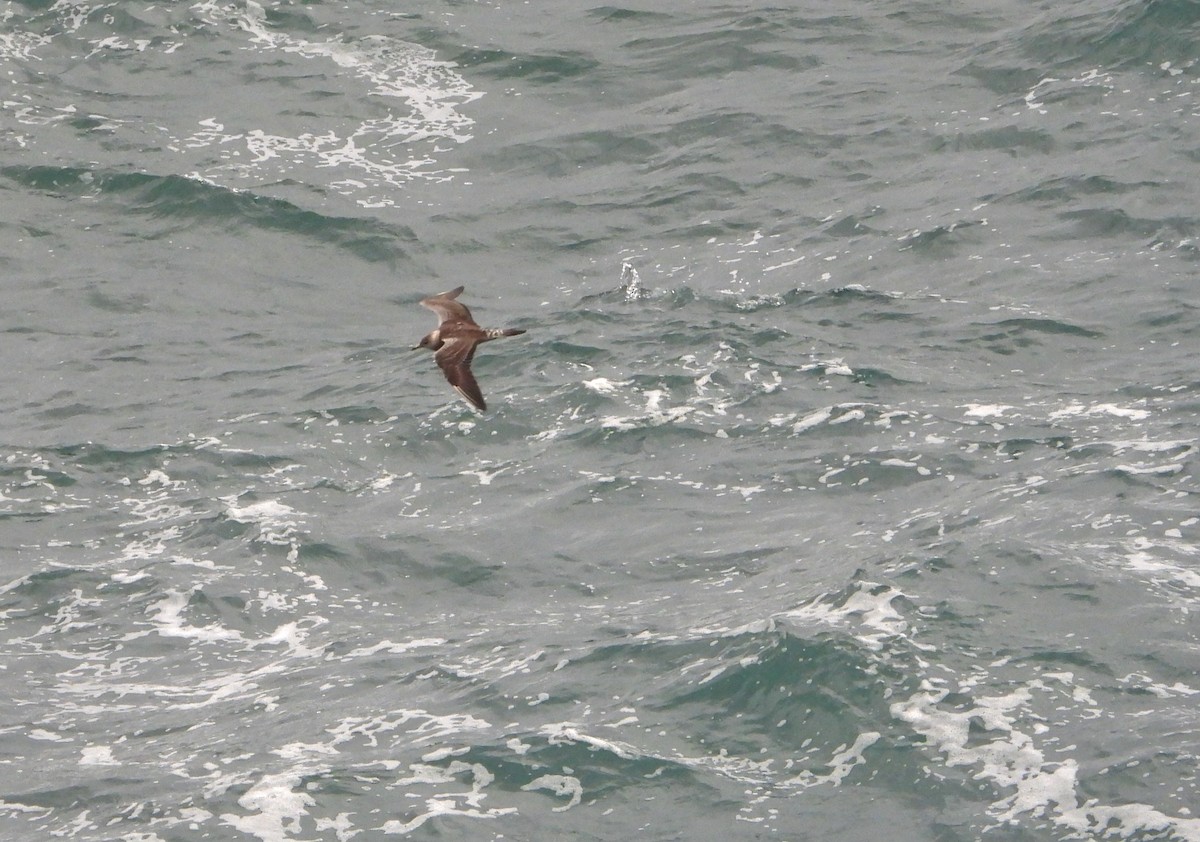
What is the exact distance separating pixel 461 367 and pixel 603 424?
→ 18.1 feet

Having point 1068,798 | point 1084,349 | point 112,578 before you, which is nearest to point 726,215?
point 1084,349

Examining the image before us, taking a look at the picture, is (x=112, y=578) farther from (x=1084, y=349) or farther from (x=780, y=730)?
(x=1084, y=349)

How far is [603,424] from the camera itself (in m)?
22.4

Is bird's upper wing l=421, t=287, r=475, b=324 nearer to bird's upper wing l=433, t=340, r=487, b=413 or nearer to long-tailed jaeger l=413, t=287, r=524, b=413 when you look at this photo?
long-tailed jaeger l=413, t=287, r=524, b=413

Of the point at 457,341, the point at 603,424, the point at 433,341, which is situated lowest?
the point at 603,424

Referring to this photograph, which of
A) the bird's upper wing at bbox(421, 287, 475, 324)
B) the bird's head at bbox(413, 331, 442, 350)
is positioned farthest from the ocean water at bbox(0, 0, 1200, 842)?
the bird's head at bbox(413, 331, 442, 350)

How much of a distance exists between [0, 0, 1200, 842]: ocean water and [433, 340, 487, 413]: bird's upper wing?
3.01 meters

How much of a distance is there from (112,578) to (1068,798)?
1019 cm

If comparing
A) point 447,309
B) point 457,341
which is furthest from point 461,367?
point 447,309

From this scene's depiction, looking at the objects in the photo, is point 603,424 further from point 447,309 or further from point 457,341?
point 457,341

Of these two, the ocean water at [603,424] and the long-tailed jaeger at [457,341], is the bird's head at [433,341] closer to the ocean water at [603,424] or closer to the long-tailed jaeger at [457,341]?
the long-tailed jaeger at [457,341]

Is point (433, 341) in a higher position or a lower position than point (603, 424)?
higher

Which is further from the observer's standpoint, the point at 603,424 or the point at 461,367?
the point at 603,424

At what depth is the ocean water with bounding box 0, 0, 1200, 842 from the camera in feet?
54.4
